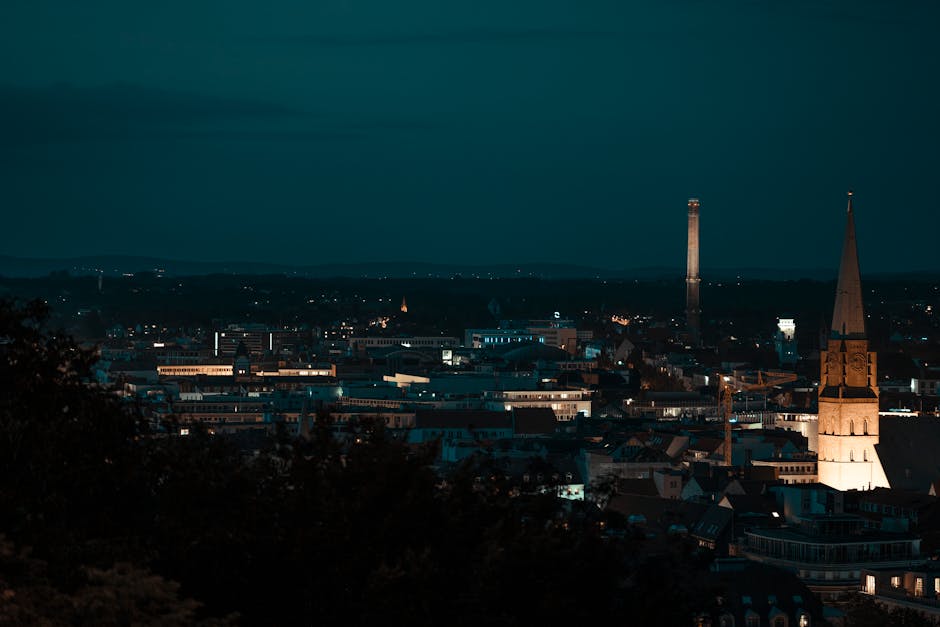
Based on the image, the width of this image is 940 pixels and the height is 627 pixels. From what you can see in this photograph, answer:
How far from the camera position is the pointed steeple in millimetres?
77688

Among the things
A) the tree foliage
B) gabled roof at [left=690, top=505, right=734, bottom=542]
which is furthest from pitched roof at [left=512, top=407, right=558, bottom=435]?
the tree foliage

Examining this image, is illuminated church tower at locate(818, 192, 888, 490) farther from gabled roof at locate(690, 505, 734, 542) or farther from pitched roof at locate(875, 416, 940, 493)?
gabled roof at locate(690, 505, 734, 542)

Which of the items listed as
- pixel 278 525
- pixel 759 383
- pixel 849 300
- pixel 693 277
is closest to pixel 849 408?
pixel 849 300

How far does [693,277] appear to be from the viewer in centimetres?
18725

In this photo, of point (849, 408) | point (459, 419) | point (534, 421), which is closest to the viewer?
point (849, 408)

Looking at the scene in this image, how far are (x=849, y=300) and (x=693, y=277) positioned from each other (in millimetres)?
108719

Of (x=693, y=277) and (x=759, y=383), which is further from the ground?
(x=693, y=277)

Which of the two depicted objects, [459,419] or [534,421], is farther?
[534,421]

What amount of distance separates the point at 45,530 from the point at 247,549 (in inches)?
104

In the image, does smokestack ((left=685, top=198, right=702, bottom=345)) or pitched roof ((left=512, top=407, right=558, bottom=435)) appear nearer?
pitched roof ((left=512, top=407, right=558, bottom=435))

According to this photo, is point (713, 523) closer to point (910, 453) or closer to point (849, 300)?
point (910, 453)

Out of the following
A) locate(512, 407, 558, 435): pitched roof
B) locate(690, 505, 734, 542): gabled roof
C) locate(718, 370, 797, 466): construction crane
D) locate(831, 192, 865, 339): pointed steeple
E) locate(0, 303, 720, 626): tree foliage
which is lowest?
locate(690, 505, 734, 542): gabled roof

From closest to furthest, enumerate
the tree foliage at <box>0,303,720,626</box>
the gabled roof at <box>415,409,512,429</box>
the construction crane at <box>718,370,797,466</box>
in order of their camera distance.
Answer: the tree foliage at <box>0,303,720,626</box>
the gabled roof at <box>415,409,512,429</box>
the construction crane at <box>718,370,797,466</box>

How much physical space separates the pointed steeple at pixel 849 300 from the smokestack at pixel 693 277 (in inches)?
4073
